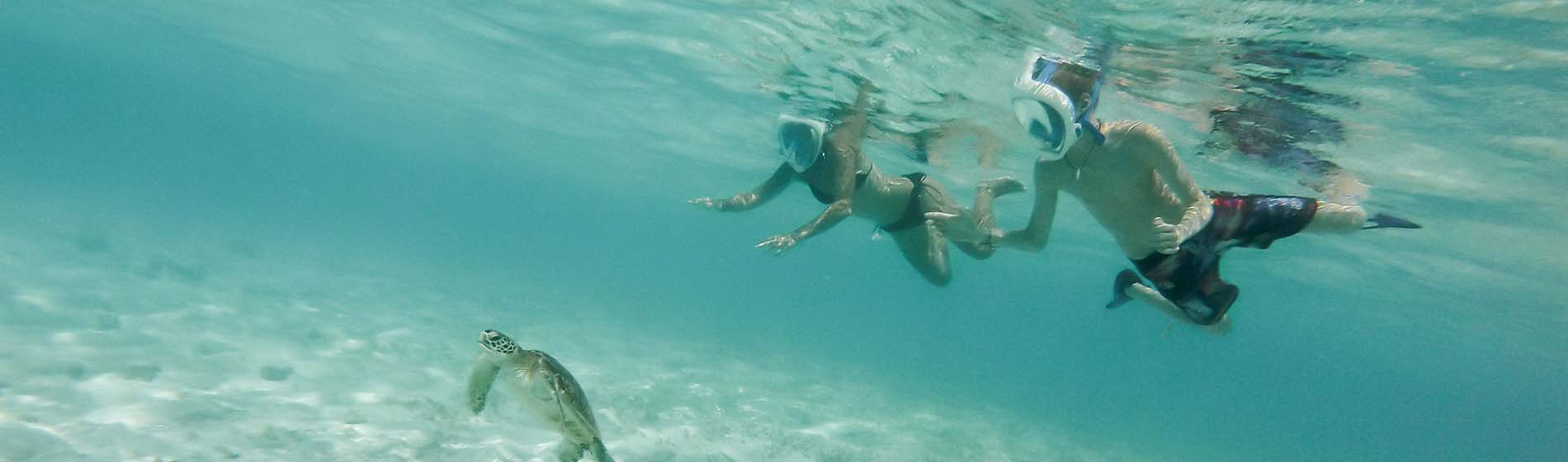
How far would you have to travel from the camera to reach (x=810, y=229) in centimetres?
785

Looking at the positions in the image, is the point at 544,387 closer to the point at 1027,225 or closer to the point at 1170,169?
the point at 1170,169

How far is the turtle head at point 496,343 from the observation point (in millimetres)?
3238

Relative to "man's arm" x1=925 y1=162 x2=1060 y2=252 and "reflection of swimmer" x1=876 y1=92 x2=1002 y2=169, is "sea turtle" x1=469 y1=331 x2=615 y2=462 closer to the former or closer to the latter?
"man's arm" x1=925 y1=162 x2=1060 y2=252

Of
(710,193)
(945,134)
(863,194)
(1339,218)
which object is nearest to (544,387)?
(1339,218)

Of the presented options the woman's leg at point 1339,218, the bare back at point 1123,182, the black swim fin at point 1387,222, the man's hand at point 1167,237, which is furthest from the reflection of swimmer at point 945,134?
the man's hand at point 1167,237

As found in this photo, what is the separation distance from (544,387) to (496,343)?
320 millimetres

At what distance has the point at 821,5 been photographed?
11.5 m

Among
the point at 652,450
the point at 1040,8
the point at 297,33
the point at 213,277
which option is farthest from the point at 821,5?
the point at 297,33

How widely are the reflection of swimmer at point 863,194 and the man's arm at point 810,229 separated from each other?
0.02m

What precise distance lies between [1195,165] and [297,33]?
29.3 m

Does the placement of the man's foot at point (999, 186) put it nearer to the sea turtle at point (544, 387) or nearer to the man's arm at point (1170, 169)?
the man's arm at point (1170, 169)

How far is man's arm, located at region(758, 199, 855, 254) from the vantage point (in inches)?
277

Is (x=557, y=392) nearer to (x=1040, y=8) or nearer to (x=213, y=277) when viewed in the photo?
(x=1040, y=8)

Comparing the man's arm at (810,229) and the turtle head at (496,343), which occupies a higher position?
the turtle head at (496,343)
